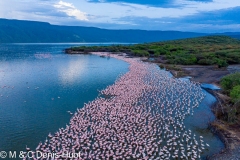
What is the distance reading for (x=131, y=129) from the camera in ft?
64.0

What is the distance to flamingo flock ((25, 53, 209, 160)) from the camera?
644 inches

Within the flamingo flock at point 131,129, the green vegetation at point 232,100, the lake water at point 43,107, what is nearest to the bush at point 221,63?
the green vegetation at point 232,100

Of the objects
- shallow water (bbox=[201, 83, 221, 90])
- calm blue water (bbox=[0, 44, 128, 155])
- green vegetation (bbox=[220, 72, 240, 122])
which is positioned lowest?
calm blue water (bbox=[0, 44, 128, 155])

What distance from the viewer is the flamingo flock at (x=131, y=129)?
53.7 feet

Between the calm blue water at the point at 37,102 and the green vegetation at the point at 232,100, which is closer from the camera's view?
the calm blue water at the point at 37,102

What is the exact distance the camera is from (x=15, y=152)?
16328 millimetres

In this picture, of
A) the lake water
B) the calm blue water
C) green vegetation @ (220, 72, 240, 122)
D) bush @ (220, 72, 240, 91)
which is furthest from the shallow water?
the calm blue water

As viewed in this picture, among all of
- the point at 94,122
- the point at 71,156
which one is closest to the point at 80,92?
the point at 94,122

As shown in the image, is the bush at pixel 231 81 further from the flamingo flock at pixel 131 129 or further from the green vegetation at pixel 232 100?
the flamingo flock at pixel 131 129

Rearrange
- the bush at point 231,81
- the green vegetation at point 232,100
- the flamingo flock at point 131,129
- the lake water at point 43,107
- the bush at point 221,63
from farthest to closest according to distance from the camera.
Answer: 1. the bush at point 221,63
2. the bush at point 231,81
3. the green vegetation at point 232,100
4. the lake water at point 43,107
5. the flamingo flock at point 131,129

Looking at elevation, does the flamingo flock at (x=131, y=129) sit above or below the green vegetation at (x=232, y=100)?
below

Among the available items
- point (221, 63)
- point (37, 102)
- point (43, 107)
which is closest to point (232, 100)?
point (43, 107)

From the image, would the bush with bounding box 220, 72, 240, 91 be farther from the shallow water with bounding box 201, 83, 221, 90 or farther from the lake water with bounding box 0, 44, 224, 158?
the shallow water with bounding box 201, 83, 221, 90

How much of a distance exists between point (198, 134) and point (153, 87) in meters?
14.7
